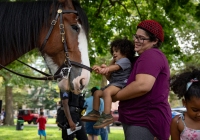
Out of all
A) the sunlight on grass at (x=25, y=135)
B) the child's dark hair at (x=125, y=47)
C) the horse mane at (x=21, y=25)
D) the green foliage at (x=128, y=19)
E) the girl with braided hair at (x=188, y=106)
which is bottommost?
the sunlight on grass at (x=25, y=135)

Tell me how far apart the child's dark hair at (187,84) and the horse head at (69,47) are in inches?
46.6

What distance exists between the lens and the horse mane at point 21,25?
4.56 meters

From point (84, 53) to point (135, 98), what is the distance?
39.4 inches

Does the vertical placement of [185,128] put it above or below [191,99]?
below

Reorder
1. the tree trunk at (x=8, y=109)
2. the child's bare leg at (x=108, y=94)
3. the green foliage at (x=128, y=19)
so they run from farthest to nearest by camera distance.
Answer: the tree trunk at (x=8, y=109), the green foliage at (x=128, y=19), the child's bare leg at (x=108, y=94)

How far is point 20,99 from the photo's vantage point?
192ft

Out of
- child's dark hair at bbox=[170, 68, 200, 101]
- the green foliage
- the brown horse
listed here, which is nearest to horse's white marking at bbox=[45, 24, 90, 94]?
the brown horse

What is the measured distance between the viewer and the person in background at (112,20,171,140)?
3611mm

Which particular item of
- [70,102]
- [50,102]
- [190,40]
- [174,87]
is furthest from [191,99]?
[50,102]

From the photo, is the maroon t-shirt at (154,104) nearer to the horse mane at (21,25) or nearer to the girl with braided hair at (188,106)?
the girl with braided hair at (188,106)

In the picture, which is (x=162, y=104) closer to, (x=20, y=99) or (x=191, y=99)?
(x=191, y=99)

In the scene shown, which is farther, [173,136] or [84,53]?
[84,53]

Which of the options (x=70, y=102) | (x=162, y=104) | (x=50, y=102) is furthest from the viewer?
(x=50, y=102)

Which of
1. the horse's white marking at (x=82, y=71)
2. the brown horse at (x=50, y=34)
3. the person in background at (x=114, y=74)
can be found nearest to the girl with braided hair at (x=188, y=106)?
the person in background at (x=114, y=74)
